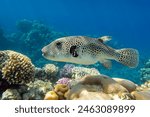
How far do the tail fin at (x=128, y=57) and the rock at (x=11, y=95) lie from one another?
87.7 inches

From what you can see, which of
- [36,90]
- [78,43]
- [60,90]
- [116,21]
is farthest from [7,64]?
[116,21]

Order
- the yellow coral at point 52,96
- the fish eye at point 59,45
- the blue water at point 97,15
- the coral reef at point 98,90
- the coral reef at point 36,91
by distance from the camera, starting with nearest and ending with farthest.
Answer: the coral reef at point 98,90 → the fish eye at point 59,45 → the yellow coral at point 52,96 → the coral reef at point 36,91 → the blue water at point 97,15

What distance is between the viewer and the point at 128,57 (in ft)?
18.4

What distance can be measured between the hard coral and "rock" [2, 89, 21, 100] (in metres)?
0.25

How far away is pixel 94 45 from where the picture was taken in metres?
5.23

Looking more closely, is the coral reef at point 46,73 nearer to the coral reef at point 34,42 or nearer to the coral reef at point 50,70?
the coral reef at point 50,70

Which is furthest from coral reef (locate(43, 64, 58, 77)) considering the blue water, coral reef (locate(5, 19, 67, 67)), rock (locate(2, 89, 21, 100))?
the blue water

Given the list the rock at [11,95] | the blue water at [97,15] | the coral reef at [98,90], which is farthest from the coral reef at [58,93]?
the blue water at [97,15]

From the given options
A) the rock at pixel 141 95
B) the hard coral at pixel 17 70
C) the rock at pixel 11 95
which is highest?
the hard coral at pixel 17 70

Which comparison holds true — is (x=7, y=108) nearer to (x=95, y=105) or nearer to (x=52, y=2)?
(x=95, y=105)

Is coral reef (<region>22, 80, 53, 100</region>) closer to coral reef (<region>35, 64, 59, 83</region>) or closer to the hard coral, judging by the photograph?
the hard coral

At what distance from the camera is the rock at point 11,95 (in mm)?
5831

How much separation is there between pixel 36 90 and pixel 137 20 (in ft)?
550

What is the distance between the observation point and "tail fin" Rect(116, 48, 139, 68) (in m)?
5.59
